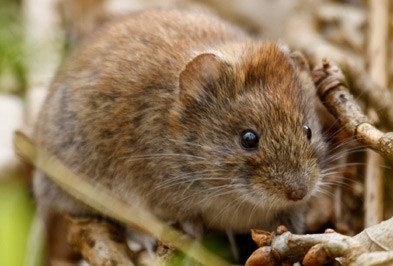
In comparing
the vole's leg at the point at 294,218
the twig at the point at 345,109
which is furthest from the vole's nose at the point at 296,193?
the vole's leg at the point at 294,218

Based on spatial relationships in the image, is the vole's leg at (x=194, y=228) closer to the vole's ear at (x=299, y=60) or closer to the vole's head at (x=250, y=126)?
the vole's head at (x=250, y=126)

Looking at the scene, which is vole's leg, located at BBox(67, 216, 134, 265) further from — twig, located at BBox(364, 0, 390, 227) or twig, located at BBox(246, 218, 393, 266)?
twig, located at BBox(364, 0, 390, 227)

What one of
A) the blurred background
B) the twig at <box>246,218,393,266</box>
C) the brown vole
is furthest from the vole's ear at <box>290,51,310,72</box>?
the twig at <box>246,218,393,266</box>

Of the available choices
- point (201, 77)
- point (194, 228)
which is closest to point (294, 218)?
point (194, 228)

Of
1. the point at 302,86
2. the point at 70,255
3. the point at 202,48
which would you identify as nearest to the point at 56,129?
the point at 70,255

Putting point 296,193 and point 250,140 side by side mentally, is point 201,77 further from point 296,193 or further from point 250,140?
point 296,193

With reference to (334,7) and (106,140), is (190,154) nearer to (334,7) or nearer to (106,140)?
(106,140)
